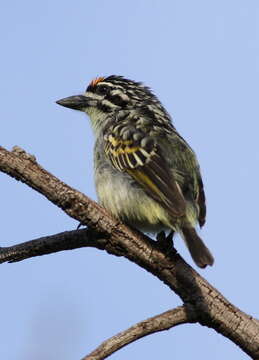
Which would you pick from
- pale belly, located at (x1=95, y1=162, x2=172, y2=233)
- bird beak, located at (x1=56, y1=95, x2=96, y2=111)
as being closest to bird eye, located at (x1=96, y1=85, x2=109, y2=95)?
bird beak, located at (x1=56, y1=95, x2=96, y2=111)

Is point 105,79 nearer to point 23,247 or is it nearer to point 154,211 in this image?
point 154,211

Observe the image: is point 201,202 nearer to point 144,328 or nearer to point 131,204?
point 131,204

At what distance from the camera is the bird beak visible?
22.0 ft

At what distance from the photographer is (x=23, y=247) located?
14.1ft

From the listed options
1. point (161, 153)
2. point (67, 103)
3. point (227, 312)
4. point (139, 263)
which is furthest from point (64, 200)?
point (67, 103)

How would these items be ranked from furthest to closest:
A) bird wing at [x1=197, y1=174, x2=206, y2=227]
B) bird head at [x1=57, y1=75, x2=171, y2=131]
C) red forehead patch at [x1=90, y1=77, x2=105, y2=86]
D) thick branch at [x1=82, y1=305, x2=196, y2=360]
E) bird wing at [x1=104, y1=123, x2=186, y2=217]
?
red forehead patch at [x1=90, y1=77, x2=105, y2=86]
bird head at [x1=57, y1=75, x2=171, y2=131]
bird wing at [x1=197, y1=174, x2=206, y2=227]
bird wing at [x1=104, y1=123, x2=186, y2=217]
thick branch at [x1=82, y1=305, x2=196, y2=360]

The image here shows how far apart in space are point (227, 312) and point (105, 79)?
138 inches

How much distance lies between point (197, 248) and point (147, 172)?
895mm

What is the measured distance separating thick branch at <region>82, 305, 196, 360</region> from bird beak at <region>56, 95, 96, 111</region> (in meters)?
3.20

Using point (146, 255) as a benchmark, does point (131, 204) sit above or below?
above

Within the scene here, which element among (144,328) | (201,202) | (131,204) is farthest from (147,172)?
(144,328)

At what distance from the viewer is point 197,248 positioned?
4617 millimetres

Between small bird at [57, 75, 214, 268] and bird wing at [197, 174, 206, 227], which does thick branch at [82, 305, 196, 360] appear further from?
bird wing at [197, 174, 206, 227]

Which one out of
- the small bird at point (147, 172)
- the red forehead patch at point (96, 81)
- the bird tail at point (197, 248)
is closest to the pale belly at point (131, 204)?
the small bird at point (147, 172)
